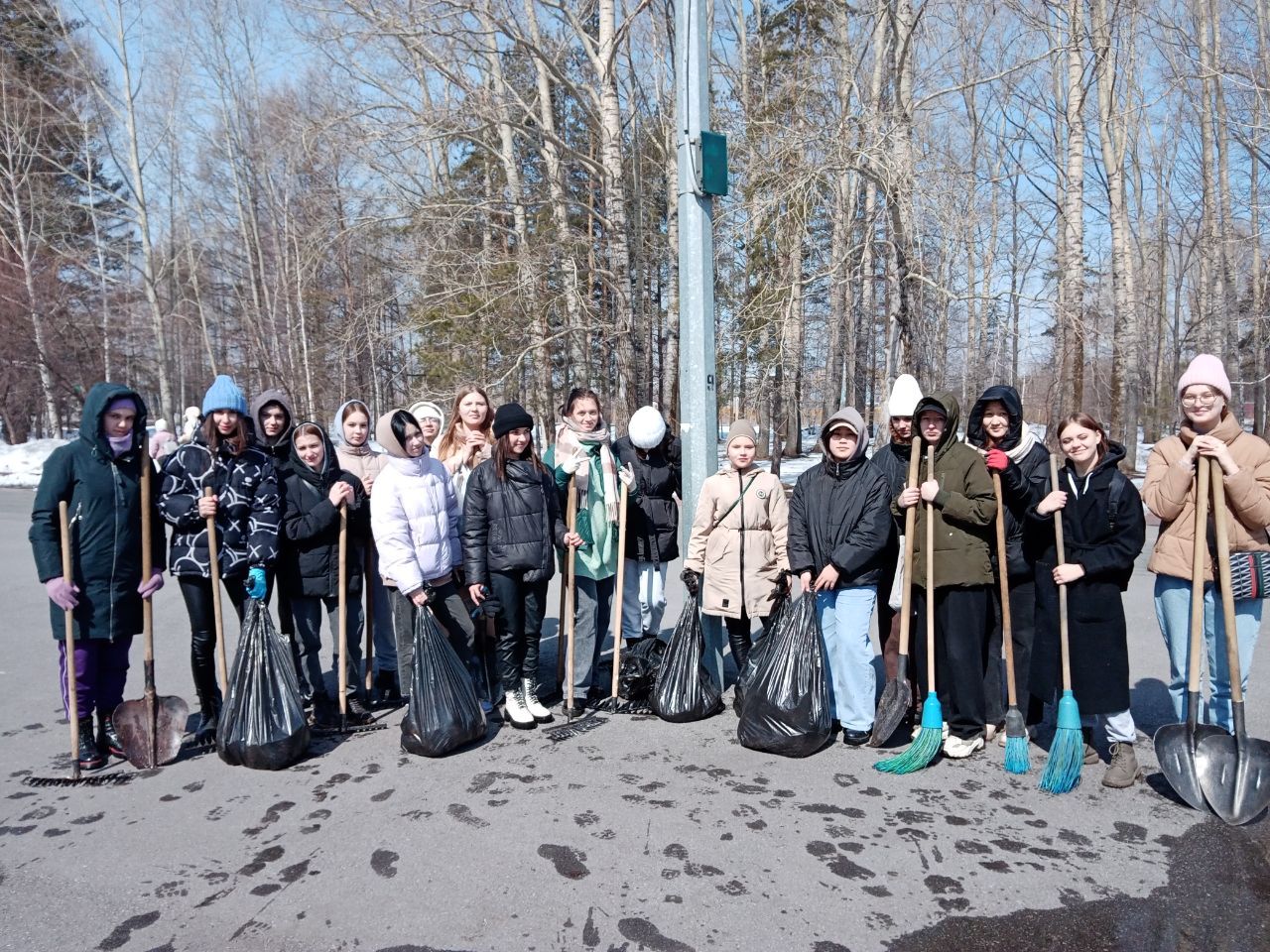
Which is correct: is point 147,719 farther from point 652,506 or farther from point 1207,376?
point 1207,376

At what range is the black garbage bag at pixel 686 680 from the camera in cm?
453

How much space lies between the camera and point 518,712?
4473mm

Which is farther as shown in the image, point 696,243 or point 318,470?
point 696,243

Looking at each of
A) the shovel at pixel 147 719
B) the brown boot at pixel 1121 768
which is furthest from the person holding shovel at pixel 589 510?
the brown boot at pixel 1121 768

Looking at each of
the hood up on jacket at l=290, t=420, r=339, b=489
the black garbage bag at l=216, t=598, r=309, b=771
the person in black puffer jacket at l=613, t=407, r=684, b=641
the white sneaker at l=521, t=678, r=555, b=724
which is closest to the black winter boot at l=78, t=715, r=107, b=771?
the black garbage bag at l=216, t=598, r=309, b=771

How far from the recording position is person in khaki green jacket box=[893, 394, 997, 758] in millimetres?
3932

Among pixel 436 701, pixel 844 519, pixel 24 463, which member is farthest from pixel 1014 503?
pixel 24 463

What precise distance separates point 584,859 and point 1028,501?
2.66 metres

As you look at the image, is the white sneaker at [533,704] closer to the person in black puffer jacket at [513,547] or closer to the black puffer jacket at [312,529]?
the person in black puffer jacket at [513,547]

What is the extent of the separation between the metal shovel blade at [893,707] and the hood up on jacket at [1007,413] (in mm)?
1189

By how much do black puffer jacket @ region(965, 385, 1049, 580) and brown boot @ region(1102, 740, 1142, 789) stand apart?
87cm

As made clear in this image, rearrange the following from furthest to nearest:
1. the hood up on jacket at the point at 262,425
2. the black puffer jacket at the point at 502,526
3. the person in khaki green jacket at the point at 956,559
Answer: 1. the hood up on jacket at the point at 262,425
2. the black puffer jacket at the point at 502,526
3. the person in khaki green jacket at the point at 956,559

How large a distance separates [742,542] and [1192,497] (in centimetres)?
208

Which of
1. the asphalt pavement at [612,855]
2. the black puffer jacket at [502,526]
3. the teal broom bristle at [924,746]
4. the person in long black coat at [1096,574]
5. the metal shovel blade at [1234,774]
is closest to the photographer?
the asphalt pavement at [612,855]
